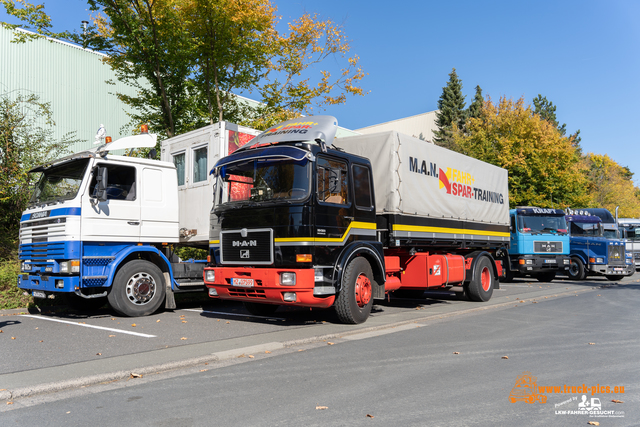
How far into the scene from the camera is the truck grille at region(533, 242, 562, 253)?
1927 cm

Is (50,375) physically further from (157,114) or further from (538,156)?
(538,156)

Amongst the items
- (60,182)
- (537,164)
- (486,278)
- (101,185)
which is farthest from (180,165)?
(537,164)

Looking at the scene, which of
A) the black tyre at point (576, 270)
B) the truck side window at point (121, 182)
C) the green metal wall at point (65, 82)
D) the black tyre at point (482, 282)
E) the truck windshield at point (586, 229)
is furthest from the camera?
the green metal wall at point (65, 82)

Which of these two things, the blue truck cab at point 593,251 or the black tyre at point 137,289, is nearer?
the black tyre at point 137,289

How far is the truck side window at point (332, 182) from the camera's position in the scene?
7.91 meters

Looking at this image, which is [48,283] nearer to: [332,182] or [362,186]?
[332,182]

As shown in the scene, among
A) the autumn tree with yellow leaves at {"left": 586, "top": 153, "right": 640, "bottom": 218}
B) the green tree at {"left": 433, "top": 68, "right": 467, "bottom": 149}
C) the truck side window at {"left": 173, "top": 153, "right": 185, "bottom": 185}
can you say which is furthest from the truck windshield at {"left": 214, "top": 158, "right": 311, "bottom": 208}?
the green tree at {"left": 433, "top": 68, "right": 467, "bottom": 149}

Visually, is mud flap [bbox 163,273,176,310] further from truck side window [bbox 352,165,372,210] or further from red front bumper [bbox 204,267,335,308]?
truck side window [bbox 352,165,372,210]

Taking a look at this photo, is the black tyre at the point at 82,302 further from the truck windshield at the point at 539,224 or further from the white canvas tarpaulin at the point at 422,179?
the truck windshield at the point at 539,224

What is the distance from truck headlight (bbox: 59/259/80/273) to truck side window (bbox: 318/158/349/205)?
14.2ft

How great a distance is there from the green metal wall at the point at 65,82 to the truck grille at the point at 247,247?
16915 mm

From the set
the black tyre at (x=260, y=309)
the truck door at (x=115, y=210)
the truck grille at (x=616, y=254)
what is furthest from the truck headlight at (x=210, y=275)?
the truck grille at (x=616, y=254)

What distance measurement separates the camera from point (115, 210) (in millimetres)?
9078

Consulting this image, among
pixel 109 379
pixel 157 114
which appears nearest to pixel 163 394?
pixel 109 379
